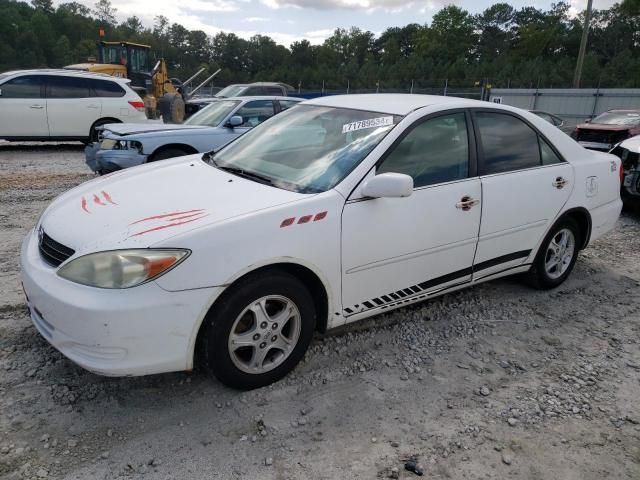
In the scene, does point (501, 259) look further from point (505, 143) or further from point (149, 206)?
point (149, 206)

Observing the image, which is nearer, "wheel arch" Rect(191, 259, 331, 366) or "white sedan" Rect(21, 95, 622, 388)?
"white sedan" Rect(21, 95, 622, 388)

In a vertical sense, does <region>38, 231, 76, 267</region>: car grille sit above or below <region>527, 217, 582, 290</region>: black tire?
above

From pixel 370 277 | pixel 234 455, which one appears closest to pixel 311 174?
pixel 370 277

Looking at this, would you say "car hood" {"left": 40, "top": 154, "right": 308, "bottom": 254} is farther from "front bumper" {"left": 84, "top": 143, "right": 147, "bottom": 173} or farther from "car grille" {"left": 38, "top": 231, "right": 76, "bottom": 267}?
"front bumper" {"left": 84, "top": 143, "right": 147, "bottom": 173}

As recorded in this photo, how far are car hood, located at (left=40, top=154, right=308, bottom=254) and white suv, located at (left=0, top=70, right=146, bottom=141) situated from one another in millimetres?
8831

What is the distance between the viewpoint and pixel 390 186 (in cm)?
278

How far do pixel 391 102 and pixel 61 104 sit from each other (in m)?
9.76

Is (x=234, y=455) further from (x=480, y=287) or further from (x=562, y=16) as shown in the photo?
(x=562, y=16)

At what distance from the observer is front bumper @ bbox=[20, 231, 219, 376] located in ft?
7.54

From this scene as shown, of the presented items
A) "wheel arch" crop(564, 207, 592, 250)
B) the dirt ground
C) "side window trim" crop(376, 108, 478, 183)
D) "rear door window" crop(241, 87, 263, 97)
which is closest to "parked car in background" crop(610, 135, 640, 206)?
"wheel arch" crop(564, 207, 592, 250)

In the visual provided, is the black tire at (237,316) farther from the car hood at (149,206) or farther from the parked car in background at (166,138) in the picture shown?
the parked car in background at (166,138)

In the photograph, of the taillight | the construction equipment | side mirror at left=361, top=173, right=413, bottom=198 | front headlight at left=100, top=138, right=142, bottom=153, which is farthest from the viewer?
the construction equipment

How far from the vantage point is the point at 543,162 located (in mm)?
3957

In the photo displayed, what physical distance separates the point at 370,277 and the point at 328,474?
1.16 metres
